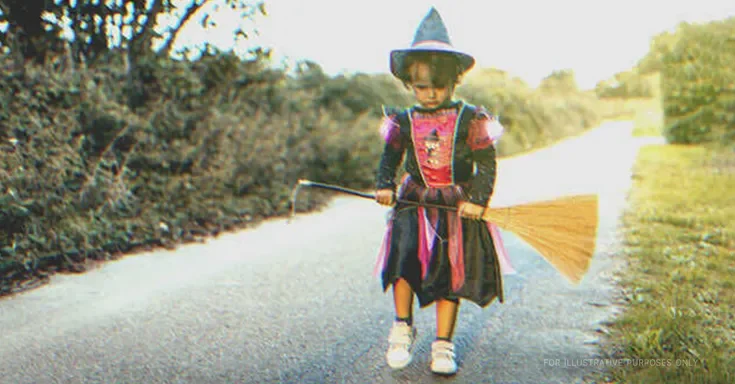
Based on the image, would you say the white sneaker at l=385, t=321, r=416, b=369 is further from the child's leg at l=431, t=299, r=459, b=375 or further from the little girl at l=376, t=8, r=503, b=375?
the child's leg at l=431, t=299, r=459, b=375

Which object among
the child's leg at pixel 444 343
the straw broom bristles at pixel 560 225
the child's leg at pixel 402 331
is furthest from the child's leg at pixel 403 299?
the straw broom bristles at pixel 560 225

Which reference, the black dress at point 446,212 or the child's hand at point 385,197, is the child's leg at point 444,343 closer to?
the black dress at point 446,212

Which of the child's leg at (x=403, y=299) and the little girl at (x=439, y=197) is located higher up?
the little girl at (x=439, y=197)

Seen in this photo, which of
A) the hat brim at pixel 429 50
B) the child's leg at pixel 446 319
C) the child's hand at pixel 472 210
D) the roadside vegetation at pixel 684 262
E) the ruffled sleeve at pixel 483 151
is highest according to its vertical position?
the hat brim at pixel 429 50

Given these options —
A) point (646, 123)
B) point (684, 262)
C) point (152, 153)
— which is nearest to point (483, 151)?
point (684, 262)

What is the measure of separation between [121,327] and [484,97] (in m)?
16.8

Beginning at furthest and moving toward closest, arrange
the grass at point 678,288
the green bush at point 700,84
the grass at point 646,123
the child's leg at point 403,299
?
the grass at point 646,123 < the green bush at point 700,84 < the child's leg at point 403,299 < the grass at point 678,288

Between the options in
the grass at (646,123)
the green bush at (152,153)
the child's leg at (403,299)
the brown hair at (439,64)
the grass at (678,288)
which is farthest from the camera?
the grass at (646,123)

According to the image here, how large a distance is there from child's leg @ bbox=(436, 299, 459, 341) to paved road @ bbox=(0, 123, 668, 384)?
7.3 inches

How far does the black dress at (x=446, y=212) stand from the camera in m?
3.42

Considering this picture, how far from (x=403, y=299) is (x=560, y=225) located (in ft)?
2.76

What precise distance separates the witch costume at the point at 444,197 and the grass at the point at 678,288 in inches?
31.2

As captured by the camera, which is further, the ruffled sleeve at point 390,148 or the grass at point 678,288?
the ruffled sleeve at point 390,148

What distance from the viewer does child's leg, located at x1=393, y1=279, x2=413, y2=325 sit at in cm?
356
